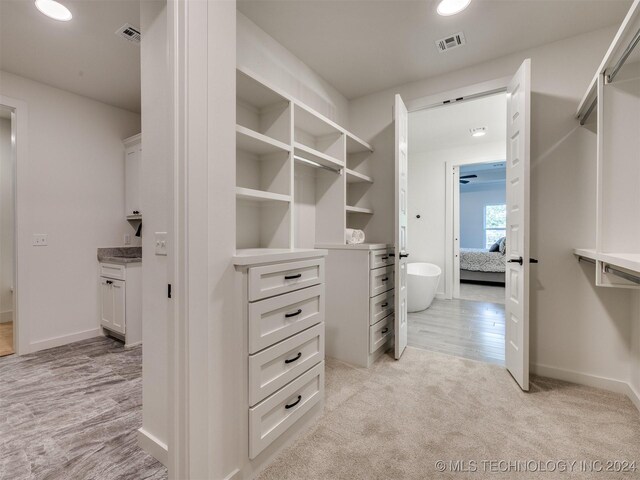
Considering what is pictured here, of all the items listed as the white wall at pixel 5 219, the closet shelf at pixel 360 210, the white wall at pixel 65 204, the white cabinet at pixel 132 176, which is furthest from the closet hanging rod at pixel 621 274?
the white wall at pixel 5 219

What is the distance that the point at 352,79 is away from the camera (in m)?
2.96

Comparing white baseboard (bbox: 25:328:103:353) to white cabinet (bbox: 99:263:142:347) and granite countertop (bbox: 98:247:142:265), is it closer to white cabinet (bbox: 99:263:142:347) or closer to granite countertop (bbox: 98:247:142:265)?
white cabinet (bbox: 99:263:142:347)

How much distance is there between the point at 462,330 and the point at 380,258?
164 cm

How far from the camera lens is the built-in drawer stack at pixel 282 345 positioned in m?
1.35

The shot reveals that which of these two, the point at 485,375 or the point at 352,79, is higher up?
the point at 352,79

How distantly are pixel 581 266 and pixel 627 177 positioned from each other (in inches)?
32.3

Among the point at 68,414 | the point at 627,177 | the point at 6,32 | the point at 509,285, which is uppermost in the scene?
the point at 6,32

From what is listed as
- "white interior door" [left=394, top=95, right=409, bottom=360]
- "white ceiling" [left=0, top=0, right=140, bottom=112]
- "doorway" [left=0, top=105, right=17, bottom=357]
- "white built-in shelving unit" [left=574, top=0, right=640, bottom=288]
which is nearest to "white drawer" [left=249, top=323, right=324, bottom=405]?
"white interior door" [left=394, top=95, right=409, bottom=360]

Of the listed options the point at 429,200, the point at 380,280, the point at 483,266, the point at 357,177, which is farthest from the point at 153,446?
the point at 483,266

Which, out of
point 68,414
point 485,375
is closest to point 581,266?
point 485,375

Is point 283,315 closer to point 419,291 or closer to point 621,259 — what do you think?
point 621,259

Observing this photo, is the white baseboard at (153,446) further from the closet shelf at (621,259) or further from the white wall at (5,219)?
the white wall at (5,219)

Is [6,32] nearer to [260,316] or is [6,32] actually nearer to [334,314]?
[260,316]

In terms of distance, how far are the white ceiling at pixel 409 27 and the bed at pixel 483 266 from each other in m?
4.92
